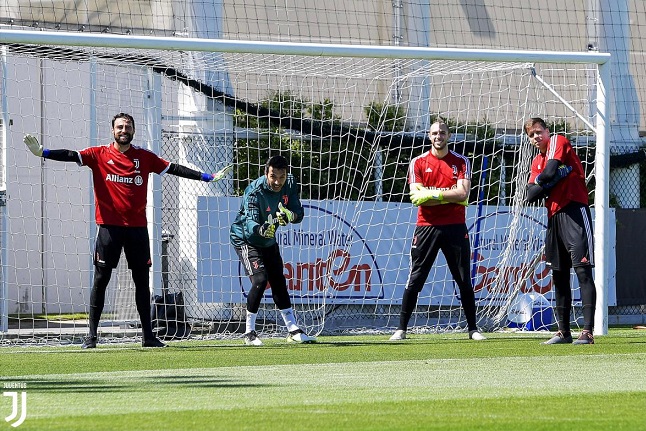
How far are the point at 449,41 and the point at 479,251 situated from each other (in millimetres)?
5303

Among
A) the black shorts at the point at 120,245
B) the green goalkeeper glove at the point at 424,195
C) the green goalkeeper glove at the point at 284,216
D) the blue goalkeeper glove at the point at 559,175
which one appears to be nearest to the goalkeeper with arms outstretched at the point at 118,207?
the black shorts at the point at 120,245

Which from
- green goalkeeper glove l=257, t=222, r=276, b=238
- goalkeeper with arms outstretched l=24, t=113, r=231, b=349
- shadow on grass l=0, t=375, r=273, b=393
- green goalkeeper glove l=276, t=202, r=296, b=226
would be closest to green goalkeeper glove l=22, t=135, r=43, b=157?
goalkeeper with arms outstretched l=24, t=113, r=231, b=349

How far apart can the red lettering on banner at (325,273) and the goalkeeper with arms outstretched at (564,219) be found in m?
3.78

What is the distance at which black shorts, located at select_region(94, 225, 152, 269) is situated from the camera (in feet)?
33.7

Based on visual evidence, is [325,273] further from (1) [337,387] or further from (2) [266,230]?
(1) [337,387]

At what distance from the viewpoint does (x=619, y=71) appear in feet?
58.6

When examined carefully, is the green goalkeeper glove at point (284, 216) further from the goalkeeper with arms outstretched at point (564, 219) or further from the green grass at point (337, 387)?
the goalkeeper with arms outstretched at point (564, 219)

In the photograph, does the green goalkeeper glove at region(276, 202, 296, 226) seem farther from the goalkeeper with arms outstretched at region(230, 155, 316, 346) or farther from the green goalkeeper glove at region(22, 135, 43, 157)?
the green goalkeeper glove at region(22, 135, 43, 157)

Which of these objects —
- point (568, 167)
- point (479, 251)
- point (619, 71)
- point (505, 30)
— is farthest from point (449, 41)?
point (568, 167)

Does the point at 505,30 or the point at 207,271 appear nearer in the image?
the point at 207,271

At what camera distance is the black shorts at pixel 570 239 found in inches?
405

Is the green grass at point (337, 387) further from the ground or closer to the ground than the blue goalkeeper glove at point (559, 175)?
closer to the ground

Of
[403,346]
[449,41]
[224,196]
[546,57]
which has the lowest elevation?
[403,346]

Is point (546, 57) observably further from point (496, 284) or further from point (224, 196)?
point (224, 196)
